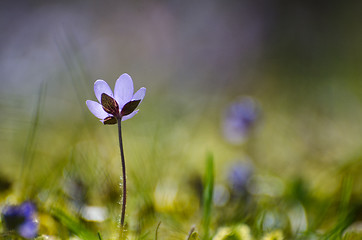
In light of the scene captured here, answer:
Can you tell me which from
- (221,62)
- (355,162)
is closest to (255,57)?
(221,62)

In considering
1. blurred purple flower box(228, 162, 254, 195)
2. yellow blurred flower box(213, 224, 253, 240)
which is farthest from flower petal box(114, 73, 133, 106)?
blurred purple flower box(228, 162, 254, 195)

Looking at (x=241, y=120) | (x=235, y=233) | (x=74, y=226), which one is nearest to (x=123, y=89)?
(x=74, y=226)

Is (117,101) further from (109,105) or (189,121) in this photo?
(189,121)

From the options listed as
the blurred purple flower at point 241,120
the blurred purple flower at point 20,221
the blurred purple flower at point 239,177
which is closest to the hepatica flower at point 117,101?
the blurred purple flower at point 20,221

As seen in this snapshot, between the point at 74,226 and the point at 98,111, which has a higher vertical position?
the point at 98,111

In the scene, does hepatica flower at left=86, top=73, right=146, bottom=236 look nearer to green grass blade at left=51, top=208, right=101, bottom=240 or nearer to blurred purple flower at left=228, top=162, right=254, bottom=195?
green grass blade at left=51, top=208, right=101, bottom=240

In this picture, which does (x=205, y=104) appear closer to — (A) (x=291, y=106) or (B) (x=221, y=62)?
(A) (x=291, y=106)

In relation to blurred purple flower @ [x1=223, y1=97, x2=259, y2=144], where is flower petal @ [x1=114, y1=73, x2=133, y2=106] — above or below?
above
